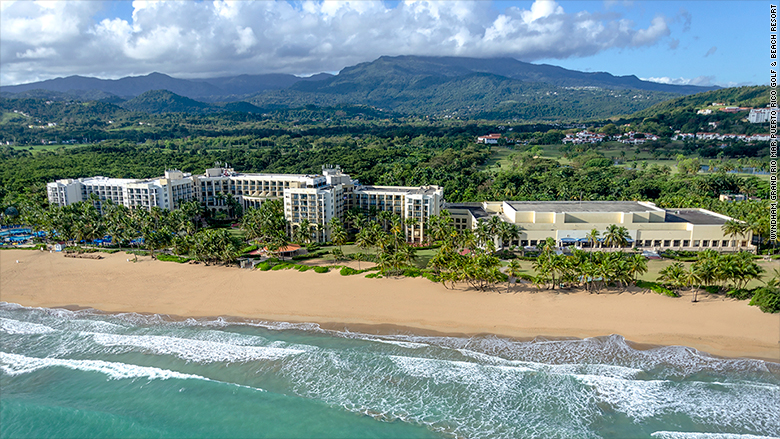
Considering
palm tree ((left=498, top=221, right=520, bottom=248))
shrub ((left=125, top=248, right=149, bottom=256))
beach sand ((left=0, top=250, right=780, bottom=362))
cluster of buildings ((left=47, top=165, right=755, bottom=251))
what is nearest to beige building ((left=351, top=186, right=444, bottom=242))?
cluster of buildings ((left=47, top=165, right=755, bottom=251))

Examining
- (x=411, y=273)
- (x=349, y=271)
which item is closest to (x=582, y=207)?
(x=411, y=273)

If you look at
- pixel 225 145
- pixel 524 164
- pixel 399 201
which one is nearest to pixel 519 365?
pixel 399 201

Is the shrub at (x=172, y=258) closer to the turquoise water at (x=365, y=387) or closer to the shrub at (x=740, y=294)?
the turquoise water at (x=365, y=387)

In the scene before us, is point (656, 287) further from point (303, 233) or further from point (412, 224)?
point (303, 233)

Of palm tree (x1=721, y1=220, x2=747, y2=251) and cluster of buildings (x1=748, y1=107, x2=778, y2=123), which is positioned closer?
palm tree (x1=721, y1=220, x2=747, y2=251)

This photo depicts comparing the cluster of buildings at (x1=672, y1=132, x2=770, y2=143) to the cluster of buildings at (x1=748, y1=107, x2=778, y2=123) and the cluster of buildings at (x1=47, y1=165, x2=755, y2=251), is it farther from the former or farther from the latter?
the cluster of buildings at (x1=47, y1=165, x2=755, y2=251)

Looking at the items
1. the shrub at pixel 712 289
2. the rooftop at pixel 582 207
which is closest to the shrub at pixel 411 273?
the rooftop at pixel 582 207
